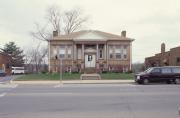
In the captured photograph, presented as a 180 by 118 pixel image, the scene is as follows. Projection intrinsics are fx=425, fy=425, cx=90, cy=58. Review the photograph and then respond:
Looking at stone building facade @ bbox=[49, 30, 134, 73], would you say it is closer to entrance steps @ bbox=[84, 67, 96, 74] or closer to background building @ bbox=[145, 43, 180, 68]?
entrance steps @ bbox=[84, 67, 96, 74]

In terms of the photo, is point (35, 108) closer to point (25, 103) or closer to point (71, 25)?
point (25, 103)

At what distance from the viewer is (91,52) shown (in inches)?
2537

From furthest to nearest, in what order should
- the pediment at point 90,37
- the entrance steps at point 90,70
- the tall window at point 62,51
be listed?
the tall window at point 62,51, the pediment at point 90,37, the entrance steps at point 90,70

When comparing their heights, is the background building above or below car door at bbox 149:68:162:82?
above

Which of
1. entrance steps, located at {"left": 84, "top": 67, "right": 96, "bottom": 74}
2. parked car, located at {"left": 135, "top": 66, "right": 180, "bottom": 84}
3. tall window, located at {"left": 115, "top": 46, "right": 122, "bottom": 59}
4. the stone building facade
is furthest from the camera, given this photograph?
tall window, located at {"left": 115, "top": 46, "right": 122, "bottom": 59}

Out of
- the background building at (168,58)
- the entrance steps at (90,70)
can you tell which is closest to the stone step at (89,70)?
the entrance steps at (90,70)

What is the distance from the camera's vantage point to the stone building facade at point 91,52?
210ft

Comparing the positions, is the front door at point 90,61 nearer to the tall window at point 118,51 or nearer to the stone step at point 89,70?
the stone step at point 89,70

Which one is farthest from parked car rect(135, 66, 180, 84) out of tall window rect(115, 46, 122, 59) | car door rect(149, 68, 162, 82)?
tall window rect(115, 46, 122, 59)

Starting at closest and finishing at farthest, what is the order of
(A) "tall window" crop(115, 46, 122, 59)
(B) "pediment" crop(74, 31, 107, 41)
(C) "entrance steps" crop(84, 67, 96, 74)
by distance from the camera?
(C) "entrance steps" crop(84, 67, 96, 74) < (B) "pediment" crop(74, 31, 107, 41) < (A) "tall window" crop(115, 46, 122, 59)

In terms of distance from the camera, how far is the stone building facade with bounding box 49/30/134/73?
64.0 meters

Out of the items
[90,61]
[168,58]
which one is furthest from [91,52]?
[168,58]

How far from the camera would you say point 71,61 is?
64.8 meters

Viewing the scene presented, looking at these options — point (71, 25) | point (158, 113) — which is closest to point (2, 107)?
point (158, 113)
